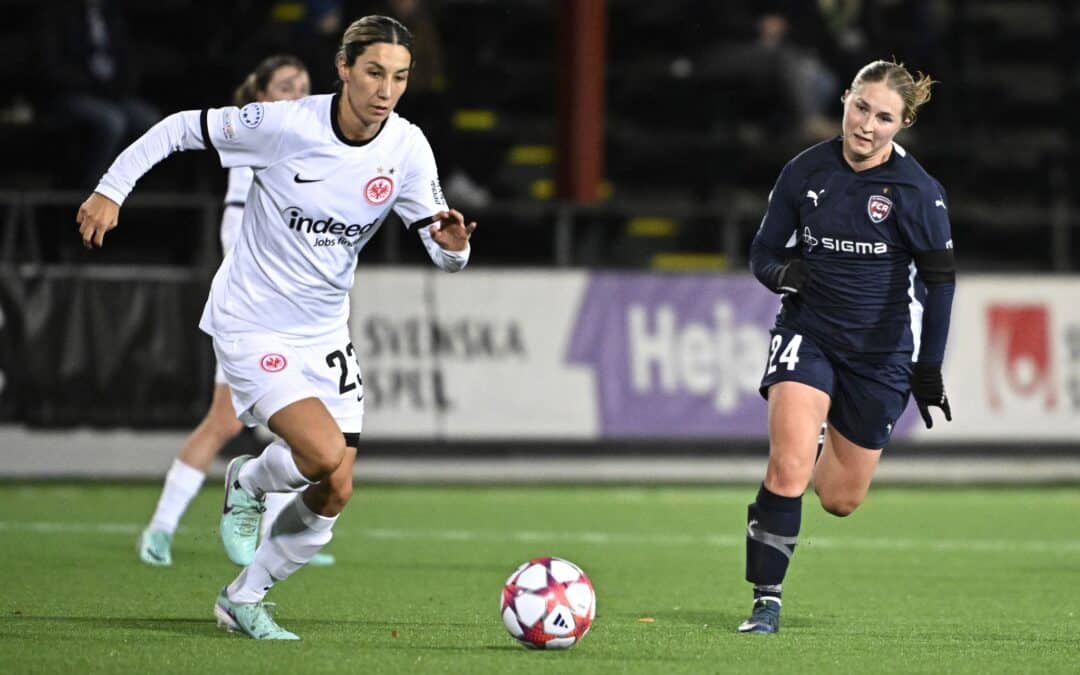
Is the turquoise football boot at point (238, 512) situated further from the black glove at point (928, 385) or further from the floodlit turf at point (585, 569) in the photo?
the black glove at point (928, 385)

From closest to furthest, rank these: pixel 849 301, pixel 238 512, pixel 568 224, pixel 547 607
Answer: pixel 547 607 < pixel 849 301 < pixel 238 512 < pixel 568 224

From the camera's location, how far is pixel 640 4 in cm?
1794

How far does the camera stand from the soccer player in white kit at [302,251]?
249 inches

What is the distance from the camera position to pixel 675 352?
13.8 metres

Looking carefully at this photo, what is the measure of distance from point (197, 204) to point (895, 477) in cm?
572

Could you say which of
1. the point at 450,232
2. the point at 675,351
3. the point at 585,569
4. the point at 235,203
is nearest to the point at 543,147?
the point at 675,351


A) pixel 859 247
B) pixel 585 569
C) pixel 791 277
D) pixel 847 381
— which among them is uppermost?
pixel 859 247

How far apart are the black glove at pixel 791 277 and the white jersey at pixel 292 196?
1.25 m

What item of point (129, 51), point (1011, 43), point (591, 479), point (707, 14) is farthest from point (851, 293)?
point (1011, 43)

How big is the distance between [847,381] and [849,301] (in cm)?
32

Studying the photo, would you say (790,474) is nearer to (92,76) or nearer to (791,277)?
(791,277)

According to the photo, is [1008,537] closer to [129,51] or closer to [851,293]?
[851,293]

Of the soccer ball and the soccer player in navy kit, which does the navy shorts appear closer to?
the soccer player in navy kit

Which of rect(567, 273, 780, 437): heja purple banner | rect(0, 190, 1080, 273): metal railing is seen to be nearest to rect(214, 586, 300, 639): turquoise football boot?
rect(0, 190, 1080, 273): metal railing
